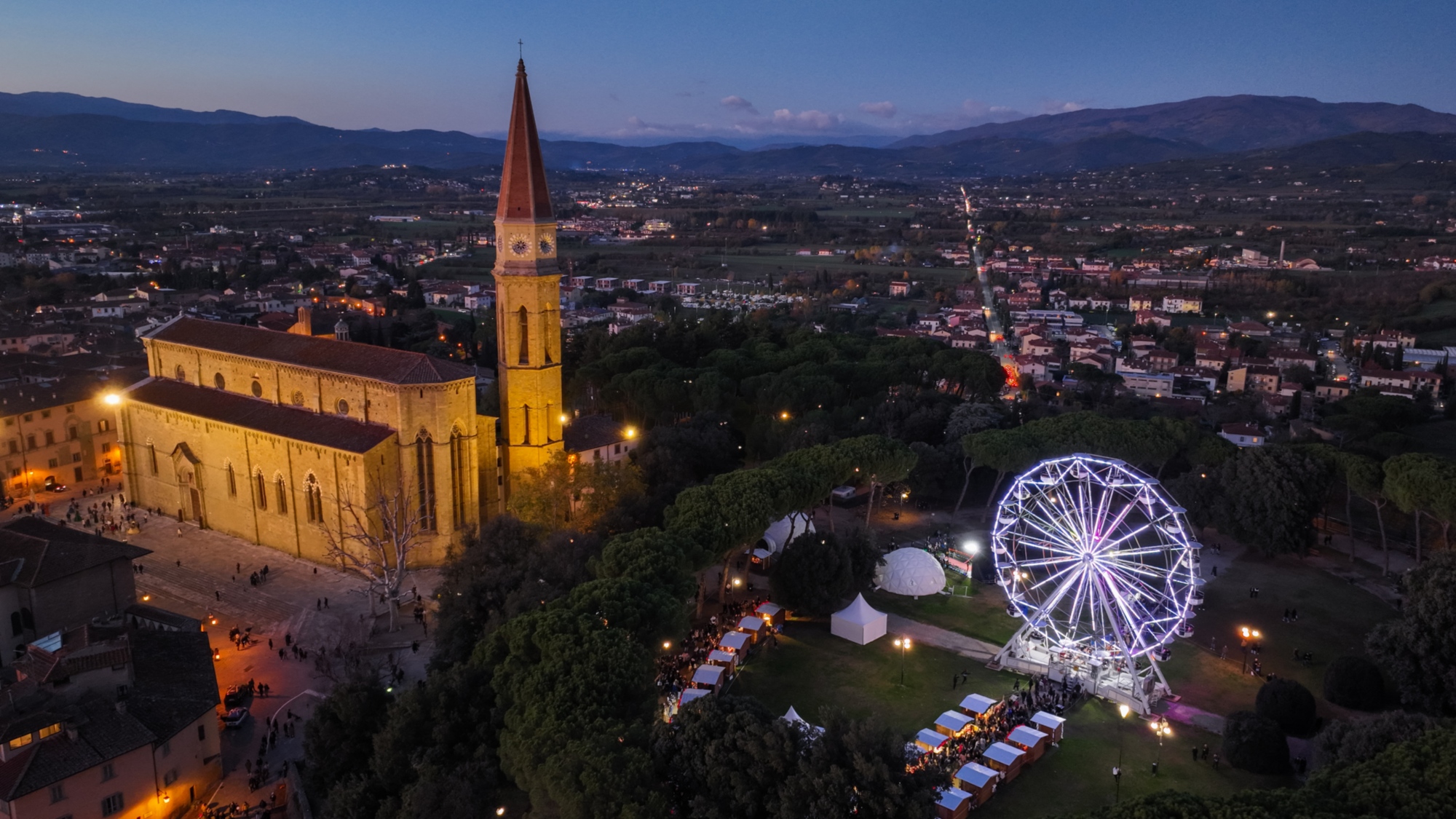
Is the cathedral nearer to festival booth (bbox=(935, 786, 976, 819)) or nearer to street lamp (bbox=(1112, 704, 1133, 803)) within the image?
festival booth (bbox=(935, 786, 976, 819))

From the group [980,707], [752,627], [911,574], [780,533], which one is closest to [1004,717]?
[980,707]

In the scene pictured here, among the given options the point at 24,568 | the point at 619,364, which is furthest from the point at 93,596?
the point at 619,364

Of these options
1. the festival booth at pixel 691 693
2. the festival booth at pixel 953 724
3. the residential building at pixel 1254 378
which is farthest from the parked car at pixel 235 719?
the residential building at pixel 1254 378

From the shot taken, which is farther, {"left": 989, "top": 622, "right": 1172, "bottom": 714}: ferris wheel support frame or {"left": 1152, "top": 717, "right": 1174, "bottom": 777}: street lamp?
{"left": 989, "top": 622, "right": 1172, "bottom": 714}: ferris wheel support frame

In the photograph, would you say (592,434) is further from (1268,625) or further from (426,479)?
(1268,625)

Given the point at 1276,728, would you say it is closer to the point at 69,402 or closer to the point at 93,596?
the point at 93,596

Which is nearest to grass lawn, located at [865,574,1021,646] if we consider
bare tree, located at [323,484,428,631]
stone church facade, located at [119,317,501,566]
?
stone church facade, located at [119,317,501,566]

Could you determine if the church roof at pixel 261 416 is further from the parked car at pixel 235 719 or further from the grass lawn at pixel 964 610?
the grass lawn at pixel 964 610
